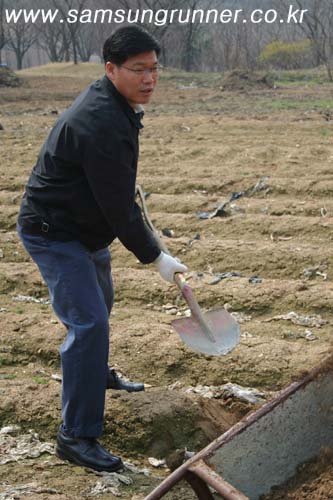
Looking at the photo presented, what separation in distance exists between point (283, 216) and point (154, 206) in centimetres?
136

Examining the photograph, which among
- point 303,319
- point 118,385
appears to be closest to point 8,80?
point 303,319

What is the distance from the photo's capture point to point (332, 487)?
3.01 meters

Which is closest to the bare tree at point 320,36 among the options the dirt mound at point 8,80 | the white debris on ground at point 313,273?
the dirt mound at point 8,80

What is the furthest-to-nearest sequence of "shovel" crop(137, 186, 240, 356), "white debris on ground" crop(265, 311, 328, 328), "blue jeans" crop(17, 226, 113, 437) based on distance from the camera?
"white debris on ground" crop(265, 311, 328, 328)
"shovel" crop(137, 186, 240, 356)
"blue jeans" crop(17, 226, 113, 437)

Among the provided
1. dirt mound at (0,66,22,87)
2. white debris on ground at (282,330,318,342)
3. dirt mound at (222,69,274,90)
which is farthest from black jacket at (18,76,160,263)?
dirt mound at (0,66,22,87)

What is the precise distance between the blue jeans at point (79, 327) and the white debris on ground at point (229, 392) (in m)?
0.84

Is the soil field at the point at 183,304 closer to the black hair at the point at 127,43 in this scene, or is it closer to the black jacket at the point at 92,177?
the black jacket at the point at 92,177

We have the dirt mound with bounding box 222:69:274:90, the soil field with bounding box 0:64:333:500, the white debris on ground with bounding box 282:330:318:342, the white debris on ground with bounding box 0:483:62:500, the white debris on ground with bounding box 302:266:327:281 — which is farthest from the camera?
the dirt mound with bounding box 222:69:274:90

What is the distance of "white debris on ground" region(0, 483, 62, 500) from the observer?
322 cm

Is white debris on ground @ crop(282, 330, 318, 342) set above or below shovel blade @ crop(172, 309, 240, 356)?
below

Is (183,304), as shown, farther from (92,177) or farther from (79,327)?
(92,177)

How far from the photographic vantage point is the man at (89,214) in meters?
3.14

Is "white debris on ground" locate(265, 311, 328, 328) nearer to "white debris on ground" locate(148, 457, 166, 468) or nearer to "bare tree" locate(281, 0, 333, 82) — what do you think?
"white debris on ground" locate(148, 457, 166, 468)

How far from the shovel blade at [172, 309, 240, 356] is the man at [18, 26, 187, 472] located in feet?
0.94
